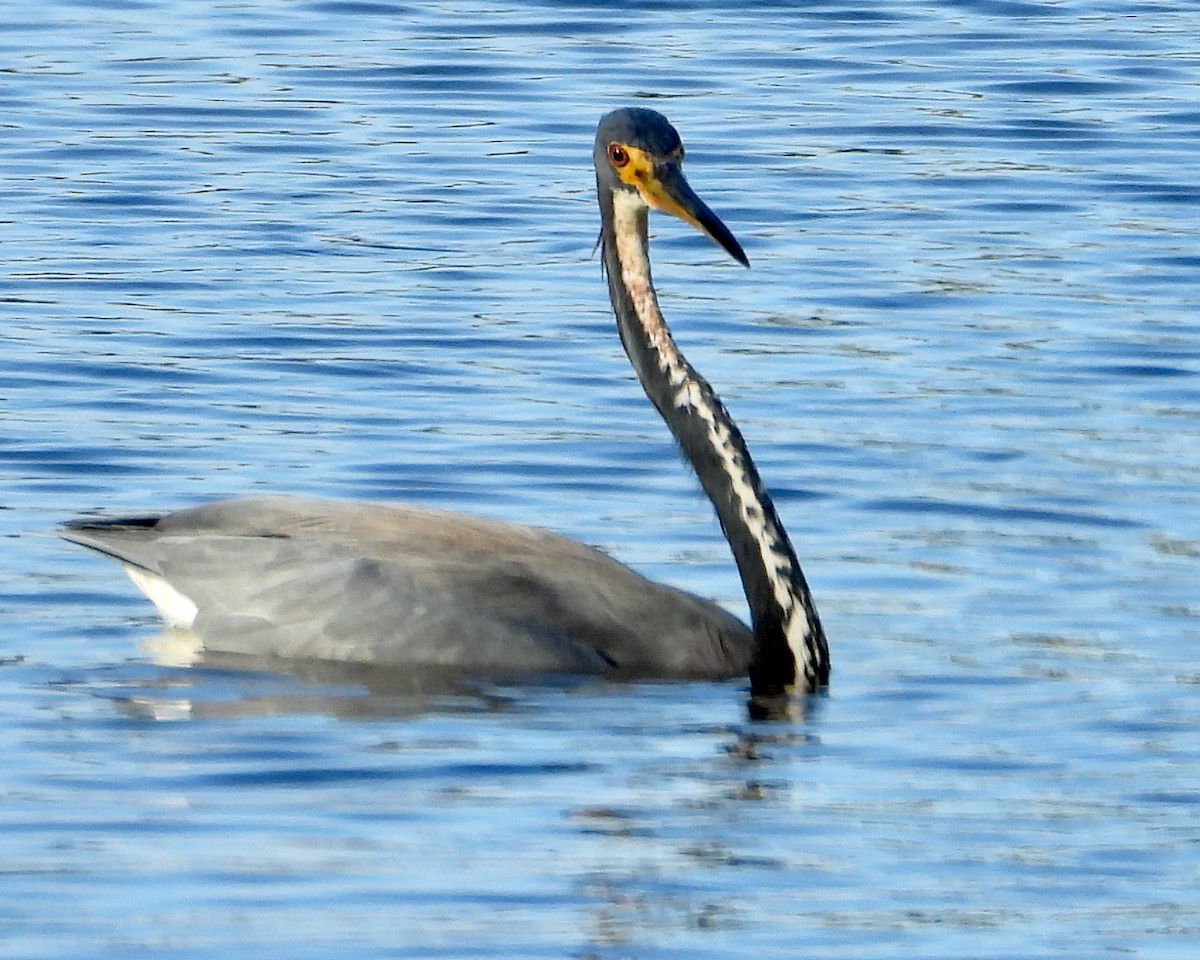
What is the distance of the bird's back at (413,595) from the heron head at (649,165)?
111 centimetres

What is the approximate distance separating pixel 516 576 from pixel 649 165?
1343 millimetres

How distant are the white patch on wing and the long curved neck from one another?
160 centimetres

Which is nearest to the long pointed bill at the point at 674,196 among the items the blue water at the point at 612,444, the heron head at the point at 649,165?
the heron head at the point at 649,165

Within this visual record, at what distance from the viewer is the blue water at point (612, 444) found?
7.57m

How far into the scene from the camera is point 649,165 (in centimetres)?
961

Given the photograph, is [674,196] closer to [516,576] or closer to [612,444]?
[516,576]

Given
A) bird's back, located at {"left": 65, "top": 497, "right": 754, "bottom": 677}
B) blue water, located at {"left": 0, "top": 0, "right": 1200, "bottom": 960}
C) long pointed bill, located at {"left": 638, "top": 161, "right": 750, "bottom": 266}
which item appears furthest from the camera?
long pointed bill, located at {"left": 638, "top": 161, "right": 750, "bottom": 266}

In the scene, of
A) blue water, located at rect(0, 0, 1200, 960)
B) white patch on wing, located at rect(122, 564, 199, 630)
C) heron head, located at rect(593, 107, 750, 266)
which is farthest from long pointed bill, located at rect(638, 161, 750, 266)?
white patch on wing, located at rect(122, 564, 199, 630)

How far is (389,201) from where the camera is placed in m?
16.2

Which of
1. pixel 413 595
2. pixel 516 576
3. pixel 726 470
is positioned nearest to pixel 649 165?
pixel 726 470

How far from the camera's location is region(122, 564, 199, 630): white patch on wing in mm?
9656

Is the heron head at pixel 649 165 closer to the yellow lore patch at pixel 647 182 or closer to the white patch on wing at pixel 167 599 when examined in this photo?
the yellow lore patch at pixel 647 182

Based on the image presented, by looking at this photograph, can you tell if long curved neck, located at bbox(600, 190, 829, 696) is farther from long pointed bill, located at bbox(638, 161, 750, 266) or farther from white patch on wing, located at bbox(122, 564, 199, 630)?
white patch on wing, located at bbox(122, 564, 199, 630)

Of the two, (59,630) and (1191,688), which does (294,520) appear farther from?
(1191,688)
